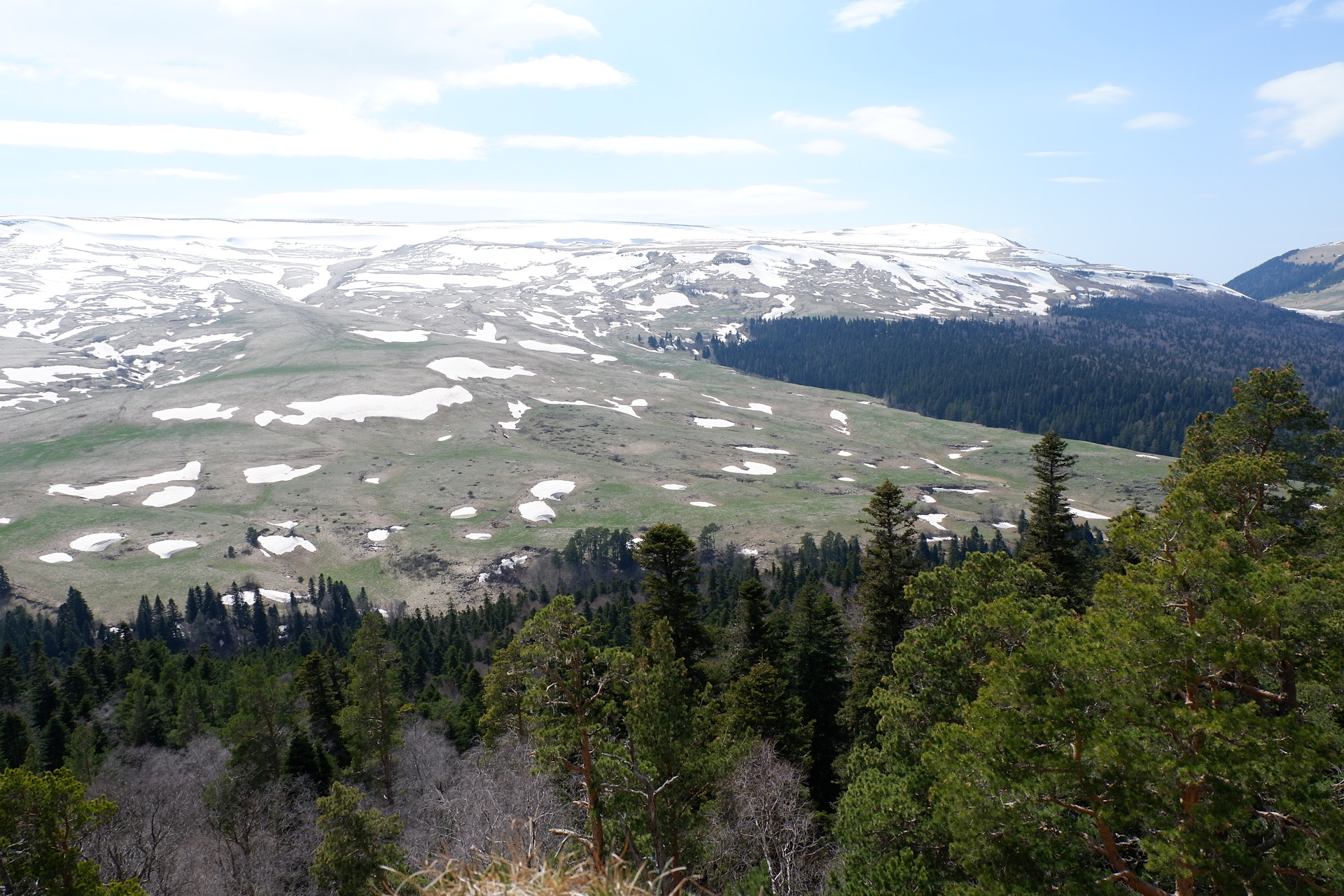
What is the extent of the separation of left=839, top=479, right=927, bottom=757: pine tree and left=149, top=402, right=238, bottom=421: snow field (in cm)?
17373

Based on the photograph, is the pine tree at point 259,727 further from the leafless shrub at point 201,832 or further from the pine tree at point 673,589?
the pine tree at point 673,589

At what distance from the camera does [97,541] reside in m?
115

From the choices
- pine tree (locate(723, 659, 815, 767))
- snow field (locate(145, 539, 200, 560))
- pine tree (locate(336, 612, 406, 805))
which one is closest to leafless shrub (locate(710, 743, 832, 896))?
pine tree (locate(723, 659, 815, 767))

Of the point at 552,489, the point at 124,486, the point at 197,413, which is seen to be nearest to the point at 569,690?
the point at 552,489

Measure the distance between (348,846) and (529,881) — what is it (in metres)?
25.1

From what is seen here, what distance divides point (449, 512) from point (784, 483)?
60.0 m

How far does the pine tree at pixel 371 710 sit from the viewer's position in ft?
120

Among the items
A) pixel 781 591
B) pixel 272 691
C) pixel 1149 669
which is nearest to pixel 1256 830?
pixel 1149 669

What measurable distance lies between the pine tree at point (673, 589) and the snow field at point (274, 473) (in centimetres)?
12752

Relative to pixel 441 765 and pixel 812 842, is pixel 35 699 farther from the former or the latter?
pixel 812 842

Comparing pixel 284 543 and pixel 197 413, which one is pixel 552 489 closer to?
pixel 284 543

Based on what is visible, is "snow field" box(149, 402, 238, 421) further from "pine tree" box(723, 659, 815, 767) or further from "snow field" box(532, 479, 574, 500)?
"pine tree" box(723, 659, 815, 767)

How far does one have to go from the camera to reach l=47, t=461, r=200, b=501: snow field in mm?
133250

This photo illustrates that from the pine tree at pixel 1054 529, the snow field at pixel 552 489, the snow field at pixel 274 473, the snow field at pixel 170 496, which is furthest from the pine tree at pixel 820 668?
the snow field at pixel 170 496
